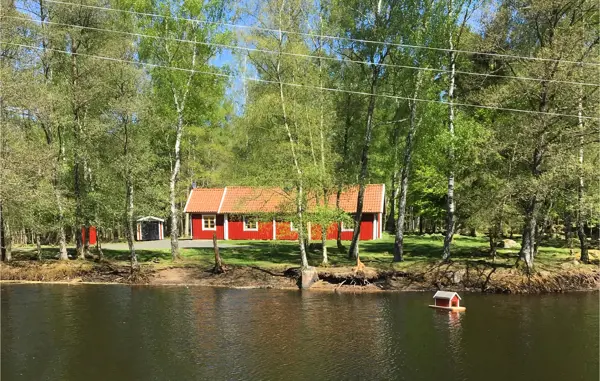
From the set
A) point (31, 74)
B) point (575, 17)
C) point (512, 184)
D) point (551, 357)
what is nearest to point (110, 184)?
point (31, 74)

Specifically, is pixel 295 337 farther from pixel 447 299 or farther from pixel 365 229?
pixel 365 229

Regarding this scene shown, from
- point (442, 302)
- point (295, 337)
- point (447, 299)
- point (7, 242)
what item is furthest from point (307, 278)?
point (7, 242)

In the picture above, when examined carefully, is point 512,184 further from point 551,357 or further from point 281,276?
point 281,276

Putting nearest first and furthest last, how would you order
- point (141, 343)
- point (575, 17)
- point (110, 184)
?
point (141, 343) < point (575, 17) < point (110, 184)

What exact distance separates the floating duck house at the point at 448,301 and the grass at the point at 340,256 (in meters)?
5.58

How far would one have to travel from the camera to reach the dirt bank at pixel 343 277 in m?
23.8

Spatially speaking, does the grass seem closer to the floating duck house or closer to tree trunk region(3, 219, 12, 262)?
tree trunk region(3, 219, 12, 262)

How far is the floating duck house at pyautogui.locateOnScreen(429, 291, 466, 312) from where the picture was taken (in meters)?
19.9

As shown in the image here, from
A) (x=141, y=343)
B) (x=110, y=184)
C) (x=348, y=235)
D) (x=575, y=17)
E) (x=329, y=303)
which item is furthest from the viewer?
(x=348, y=235)

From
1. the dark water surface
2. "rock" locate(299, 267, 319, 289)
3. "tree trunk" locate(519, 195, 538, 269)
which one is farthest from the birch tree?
"tree trunk" locate(519, 195, 538, 269)

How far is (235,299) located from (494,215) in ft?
44.3

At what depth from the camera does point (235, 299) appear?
2270cm

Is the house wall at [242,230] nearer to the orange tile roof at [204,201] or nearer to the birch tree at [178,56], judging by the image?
the orange tile roof at [204,201]

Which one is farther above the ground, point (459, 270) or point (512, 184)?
point (512, 184)
